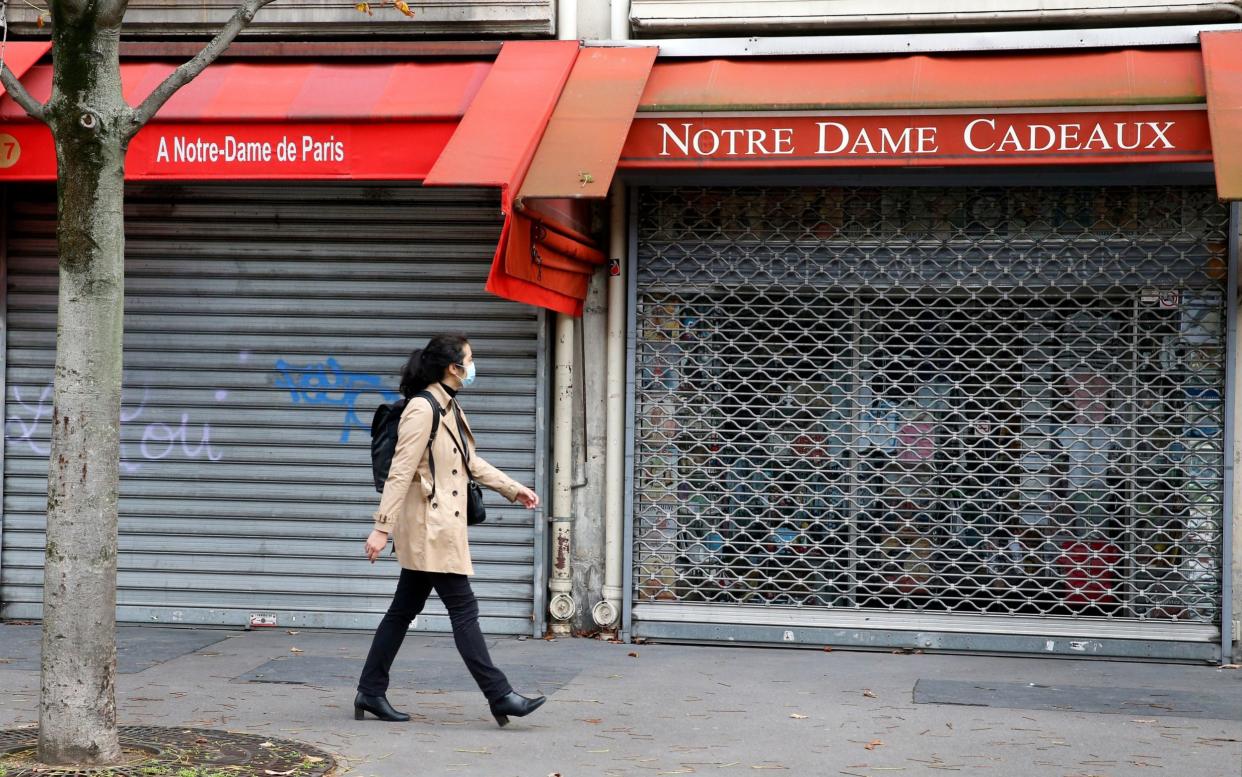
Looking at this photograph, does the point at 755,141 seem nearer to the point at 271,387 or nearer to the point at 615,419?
the point at 615,419

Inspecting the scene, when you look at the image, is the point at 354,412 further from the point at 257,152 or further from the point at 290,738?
the point at 290,738

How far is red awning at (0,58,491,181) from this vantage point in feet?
27.9

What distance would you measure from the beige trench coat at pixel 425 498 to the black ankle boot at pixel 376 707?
2.17 ft

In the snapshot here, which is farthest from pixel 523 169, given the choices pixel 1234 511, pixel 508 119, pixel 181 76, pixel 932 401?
pixel 1234 511

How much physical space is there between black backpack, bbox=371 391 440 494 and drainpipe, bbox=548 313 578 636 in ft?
8.54

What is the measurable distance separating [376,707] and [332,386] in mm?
3165

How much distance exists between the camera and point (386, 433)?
6.57 m

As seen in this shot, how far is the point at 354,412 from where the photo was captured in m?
9.33

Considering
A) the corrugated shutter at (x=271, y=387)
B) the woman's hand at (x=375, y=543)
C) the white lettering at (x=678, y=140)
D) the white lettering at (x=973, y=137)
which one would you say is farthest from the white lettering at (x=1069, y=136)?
the woman's hand at (x=375, y=543)

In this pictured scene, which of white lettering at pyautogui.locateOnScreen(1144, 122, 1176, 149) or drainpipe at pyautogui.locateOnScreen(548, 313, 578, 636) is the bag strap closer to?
drainpipe at pyautogui.locateOnScreen(548, 313, 578, 636)

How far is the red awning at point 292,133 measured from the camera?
849 cm

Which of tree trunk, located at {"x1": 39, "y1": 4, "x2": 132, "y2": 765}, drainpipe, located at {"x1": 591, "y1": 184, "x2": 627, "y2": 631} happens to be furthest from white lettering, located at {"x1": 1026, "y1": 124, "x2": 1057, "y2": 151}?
tree trunk, located at {"x1": 39, "y1": 4, "x2": 132, "y2": 765}

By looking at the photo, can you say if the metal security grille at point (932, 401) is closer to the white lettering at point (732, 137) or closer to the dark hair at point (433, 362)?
the white lettering at point (732, 137)

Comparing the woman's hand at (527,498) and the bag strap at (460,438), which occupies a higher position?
the bag strap at (460,438)
